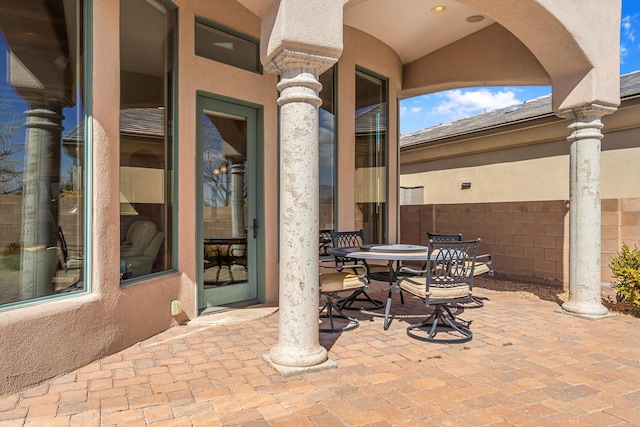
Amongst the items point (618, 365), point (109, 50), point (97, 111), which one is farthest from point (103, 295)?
point (618, 365)

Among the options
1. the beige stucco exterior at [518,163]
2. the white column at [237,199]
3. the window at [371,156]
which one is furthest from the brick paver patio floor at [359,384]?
the beige stucco exterior at [518,163]

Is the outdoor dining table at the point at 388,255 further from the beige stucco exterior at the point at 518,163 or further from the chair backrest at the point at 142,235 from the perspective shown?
the beige stucco exterior at the point at 518,163

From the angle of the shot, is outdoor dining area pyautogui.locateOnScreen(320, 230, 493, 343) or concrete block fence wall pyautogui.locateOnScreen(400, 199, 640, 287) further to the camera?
concrete block fence wall pyautogui.locateOnScreen(400, 199, 640, 287)

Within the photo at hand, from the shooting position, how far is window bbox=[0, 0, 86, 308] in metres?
3.23

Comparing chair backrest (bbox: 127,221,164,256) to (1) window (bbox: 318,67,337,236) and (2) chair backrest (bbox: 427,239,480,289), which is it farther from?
(2) chair backrest (bbox: 427,239,480,289)

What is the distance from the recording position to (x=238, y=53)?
535 cm

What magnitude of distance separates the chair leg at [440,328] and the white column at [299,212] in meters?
1.26

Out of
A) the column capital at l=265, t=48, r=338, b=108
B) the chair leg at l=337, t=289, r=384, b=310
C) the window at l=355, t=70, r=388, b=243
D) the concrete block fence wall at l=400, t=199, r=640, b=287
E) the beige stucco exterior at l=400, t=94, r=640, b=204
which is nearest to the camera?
the column capital at l=265, t=48, r=338, b=108

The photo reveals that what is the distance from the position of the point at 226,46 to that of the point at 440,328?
4.02m

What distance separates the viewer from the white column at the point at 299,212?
335 cm

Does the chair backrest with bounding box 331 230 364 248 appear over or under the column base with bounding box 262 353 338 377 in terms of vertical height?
over

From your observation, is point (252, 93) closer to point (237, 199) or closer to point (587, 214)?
point (237, 199)

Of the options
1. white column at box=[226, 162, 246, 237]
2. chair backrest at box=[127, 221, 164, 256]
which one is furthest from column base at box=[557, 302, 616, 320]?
chair backrest at box=[127, 221, 164, 256]

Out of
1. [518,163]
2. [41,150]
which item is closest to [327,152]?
[41,150]
